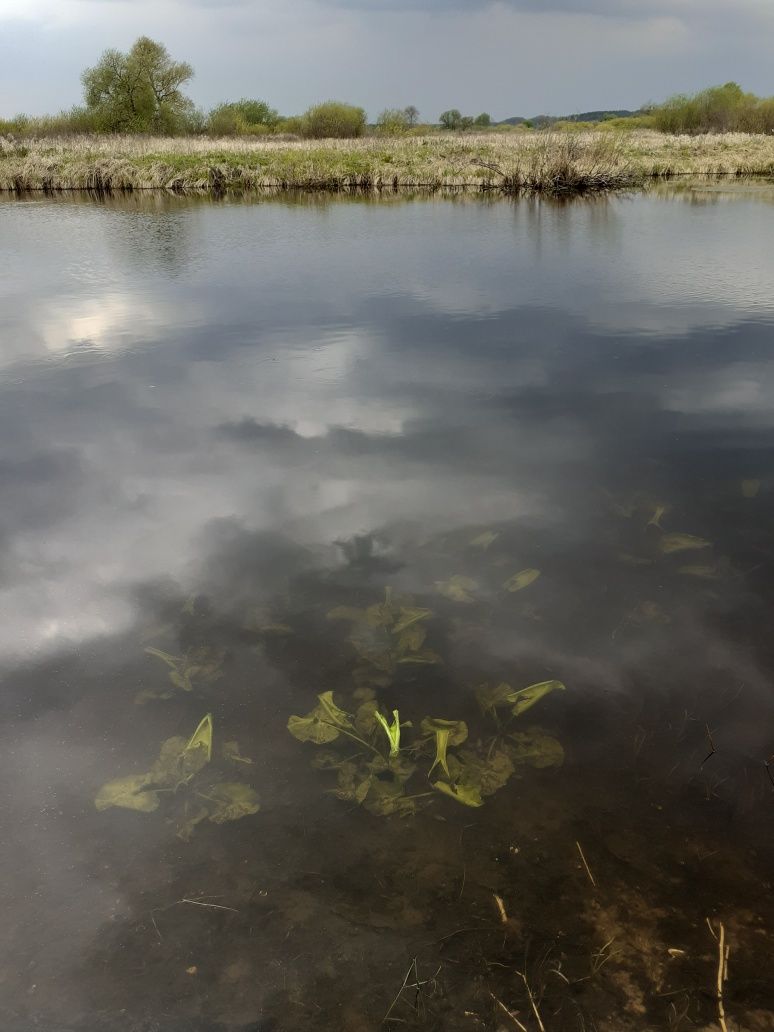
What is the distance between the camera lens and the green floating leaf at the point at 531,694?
235 cm

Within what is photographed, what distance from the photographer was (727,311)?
6.96 meters

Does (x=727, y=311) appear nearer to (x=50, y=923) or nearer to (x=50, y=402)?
(x=50, y=402)

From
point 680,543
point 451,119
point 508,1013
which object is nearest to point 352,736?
point 508,1013

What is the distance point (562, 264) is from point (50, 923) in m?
9.07

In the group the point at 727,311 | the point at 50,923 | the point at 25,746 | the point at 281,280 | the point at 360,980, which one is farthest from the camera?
the point at 281,280

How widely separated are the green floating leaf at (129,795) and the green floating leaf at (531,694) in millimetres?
1177

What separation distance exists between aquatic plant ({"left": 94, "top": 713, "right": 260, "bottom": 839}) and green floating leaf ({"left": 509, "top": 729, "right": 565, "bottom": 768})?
82cm

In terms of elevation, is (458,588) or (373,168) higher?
(373,168)

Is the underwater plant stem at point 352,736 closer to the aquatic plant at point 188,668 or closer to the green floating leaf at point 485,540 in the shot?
the aquatic plant at point 188,668

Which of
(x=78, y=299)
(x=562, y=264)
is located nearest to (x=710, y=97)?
(x=562, y=264)

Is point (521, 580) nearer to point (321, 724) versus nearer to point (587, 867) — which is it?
point (321, 724)

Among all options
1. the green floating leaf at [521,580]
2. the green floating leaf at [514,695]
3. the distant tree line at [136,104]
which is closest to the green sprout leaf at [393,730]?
the green floating leaf at [514,695]

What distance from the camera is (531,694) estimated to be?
2396mm

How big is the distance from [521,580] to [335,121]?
48.1 meters
